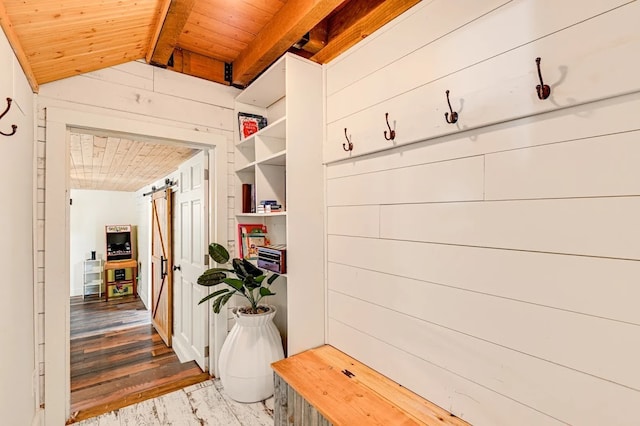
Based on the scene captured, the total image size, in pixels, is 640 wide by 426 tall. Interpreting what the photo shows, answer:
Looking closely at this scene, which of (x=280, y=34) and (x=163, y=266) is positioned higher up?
(x=280, y=34)

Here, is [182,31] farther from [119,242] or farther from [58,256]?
[119,242]

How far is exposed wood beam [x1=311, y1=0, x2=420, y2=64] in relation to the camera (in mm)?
1460

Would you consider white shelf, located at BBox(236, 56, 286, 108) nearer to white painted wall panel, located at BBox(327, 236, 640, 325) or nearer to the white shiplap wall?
the white shiplap wall

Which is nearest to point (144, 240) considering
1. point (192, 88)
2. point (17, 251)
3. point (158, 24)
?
point (192, 88)

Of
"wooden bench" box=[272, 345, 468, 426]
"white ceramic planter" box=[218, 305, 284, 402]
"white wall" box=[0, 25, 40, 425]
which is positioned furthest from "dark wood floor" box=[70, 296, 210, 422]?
"wooden bench" box=[272, 345, 468, 426]

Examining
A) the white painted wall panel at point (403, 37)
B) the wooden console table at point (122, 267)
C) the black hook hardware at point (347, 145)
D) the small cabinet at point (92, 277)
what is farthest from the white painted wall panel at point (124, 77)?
the small cabinet at point (92, 277)

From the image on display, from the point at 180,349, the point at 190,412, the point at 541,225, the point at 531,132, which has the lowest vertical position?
the point at 180,349

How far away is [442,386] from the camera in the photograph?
1.24 meters

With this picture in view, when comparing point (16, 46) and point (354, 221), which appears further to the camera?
point (354, 221)

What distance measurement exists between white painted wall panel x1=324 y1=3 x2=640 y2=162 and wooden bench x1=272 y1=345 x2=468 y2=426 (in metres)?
1.15

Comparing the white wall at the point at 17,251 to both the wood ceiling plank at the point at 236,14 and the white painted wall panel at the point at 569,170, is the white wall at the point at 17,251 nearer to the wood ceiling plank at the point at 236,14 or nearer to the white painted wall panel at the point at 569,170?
the wood ceiling plank at the point at 236,14

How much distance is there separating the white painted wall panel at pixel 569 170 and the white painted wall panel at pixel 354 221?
0.58 m

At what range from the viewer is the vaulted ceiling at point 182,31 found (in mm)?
1294

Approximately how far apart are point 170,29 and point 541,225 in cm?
200
